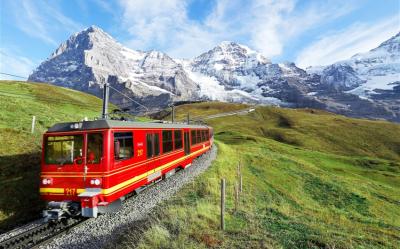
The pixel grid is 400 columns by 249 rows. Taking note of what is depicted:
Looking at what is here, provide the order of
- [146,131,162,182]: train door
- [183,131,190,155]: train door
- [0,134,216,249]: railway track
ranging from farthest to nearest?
[183,131,190,155]: train door, [146,131,162,182]: train door, [0,134,216,249]: railway track

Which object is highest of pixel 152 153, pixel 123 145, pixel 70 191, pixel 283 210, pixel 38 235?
pixel 123 145

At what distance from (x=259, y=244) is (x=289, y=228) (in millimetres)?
2202

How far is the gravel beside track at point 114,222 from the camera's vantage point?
11.0 metres

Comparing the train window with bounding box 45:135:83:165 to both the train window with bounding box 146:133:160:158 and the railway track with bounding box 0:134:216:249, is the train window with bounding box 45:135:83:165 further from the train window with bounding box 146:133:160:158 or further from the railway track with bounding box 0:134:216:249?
the train window with bounding box 146:133:160:158

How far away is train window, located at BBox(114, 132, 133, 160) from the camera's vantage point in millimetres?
13731

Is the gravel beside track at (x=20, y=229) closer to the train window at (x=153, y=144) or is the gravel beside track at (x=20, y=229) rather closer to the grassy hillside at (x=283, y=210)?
the grassy hillside at (x=283, y=210)

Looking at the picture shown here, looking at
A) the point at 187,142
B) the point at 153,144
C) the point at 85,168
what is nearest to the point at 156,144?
the point at 153,144

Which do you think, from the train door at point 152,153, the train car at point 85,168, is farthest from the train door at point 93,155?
the train door at point 152,153

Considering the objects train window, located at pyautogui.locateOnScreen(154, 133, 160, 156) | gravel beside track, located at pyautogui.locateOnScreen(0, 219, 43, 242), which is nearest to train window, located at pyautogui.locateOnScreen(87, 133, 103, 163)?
gravel beside track, located at pyautogui.locateOnScreen(0, 219, 43, 242)

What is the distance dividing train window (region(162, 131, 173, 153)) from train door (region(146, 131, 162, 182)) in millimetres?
1279

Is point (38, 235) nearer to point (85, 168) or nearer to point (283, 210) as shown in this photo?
→ point (85, 168)

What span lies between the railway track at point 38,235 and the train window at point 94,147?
2481 millimetres

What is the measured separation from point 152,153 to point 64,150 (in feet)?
17.1

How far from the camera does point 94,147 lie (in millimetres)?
13250
